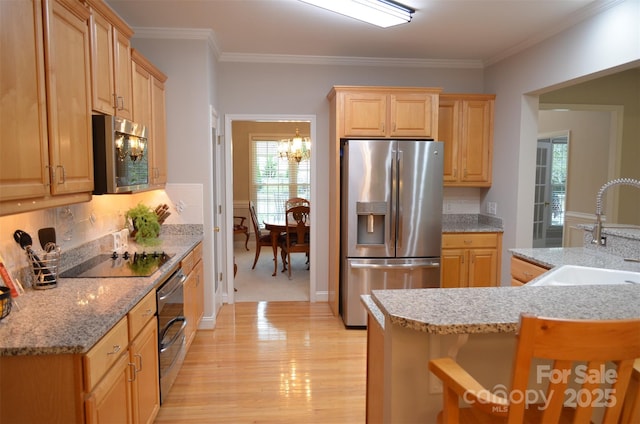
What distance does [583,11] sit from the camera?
10.2 feet

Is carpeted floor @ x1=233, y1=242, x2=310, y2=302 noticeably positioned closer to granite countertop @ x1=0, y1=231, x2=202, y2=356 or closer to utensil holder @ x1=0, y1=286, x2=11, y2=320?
granite countertop @ x1=0, y1=231, x2=202, y2=356

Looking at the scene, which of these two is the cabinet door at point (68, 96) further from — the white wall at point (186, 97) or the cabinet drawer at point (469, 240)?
the cabinet drawer at point (469, 240)

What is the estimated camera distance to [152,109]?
10.7 feet

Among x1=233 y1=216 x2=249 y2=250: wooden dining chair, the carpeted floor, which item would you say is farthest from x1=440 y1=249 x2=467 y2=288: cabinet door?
x1=233 y1=216 x2=249 y2=250: wooden dining chair

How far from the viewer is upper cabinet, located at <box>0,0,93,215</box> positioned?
151 cm

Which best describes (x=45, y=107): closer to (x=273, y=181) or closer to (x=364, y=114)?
(x=364, y=114)

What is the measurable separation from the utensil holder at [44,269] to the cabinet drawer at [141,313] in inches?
17.8

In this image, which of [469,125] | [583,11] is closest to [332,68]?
[469,125]

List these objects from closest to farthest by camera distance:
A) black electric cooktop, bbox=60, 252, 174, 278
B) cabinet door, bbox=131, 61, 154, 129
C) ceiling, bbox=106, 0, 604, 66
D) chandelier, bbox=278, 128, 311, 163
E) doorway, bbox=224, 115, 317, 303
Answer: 1. black electric cooktop, bbox=60, 252, 174, 278
2. cabinet door, bbox=131, 61, 154, 129
3. ceiling, bbox=106, 0, 604, 66
4. doorway, bbox=224, 115, 317, 303
5. chandelier, bbox=278, 128, 311, 163

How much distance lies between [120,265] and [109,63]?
1206mm

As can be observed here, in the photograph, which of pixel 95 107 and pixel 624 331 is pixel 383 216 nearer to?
pixel 95 107

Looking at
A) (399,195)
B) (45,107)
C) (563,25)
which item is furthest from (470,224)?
(45,107)

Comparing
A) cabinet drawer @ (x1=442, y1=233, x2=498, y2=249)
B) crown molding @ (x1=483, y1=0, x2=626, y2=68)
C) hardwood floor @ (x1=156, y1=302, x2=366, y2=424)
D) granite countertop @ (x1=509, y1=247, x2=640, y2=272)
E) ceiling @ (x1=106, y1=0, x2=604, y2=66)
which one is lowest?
hardwood floor @ (x1=156, y1=302, x2=366, y2=424)

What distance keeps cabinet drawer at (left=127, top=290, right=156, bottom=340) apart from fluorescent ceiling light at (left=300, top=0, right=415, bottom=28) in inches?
82.9
